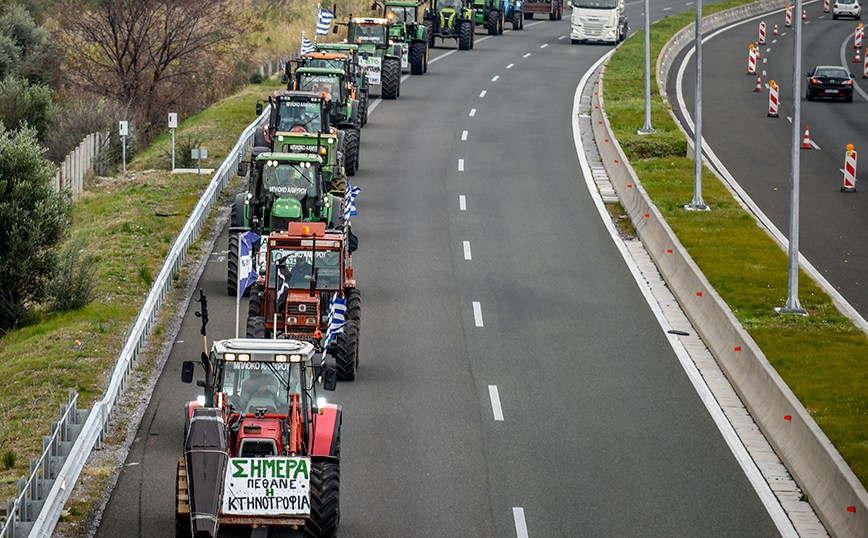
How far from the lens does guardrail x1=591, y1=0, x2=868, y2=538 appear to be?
13358 mm

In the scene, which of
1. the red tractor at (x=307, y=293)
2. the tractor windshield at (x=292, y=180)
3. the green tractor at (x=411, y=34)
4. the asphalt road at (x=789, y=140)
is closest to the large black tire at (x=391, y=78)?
the green tractor at (x=411, y=34)

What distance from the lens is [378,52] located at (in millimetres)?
44688

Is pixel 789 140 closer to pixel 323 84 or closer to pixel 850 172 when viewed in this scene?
pixel 850 172

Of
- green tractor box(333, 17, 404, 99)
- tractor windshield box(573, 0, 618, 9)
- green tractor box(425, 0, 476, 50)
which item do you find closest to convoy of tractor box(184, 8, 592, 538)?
green tractor box(333, 17, 404, 99)

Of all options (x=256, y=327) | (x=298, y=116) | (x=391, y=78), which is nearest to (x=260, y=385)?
(x=256, y=327)

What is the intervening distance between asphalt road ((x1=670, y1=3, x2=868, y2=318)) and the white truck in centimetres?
511

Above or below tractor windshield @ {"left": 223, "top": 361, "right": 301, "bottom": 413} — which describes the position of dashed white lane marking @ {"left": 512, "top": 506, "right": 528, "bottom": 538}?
below

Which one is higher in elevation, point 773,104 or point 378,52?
point 378,52

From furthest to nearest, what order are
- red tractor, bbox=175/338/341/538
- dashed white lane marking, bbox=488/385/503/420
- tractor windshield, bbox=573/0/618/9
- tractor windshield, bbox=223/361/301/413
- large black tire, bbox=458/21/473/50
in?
1. tractor windshield, bbox=573/0/618/9
2. large black tire, bbox=458/21/473/50
3. dashed white lane marking, bbox=488/385/503/420
4. tractor windshield, bbox=223/361/301/413
5. red tractor, bbox=175/338/341/538

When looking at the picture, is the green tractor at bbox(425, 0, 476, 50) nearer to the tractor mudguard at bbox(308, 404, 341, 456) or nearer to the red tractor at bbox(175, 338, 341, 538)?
the tractor mudguard at bbox(308, 404, 341, 456)

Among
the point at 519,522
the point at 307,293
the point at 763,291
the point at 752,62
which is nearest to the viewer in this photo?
the point at 519,522

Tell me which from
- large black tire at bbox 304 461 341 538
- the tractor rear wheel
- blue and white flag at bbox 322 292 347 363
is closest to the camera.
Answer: large black tire at bbox 304 461 341 538

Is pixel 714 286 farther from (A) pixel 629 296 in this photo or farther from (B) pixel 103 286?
(B) pixel 103 286

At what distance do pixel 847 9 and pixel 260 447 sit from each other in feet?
249
